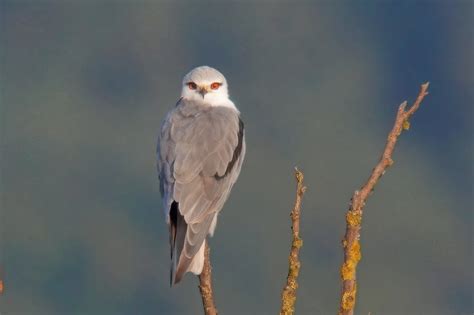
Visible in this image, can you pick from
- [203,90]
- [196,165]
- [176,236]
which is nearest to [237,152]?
[196,165]

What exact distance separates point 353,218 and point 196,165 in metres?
2.48

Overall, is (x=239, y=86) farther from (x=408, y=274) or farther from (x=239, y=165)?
(x=239, y=165)

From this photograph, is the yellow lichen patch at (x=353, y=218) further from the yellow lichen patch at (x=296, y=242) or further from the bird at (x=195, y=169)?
the bird at (x=195, y=169)

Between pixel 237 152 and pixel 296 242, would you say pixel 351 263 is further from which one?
pixel 237 152

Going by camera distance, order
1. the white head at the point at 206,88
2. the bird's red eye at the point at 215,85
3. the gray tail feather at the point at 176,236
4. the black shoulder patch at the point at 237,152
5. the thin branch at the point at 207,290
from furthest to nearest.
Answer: the bird's red eye at the point at 215,85
the white head at the point at 206,88
the black shoulder patch at the point at 237,152
the gray tail feather at the point at 176,236
the thin branch at the point at 207,290

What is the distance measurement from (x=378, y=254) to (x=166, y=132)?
56.4m

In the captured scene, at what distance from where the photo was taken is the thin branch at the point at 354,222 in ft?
21.2

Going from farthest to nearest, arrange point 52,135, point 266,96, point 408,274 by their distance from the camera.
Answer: point 266,96 → point 52,135 → point 408,274

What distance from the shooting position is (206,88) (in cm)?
995

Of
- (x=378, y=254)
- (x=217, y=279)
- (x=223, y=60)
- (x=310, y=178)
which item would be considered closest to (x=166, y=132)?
(x=217, y=279)

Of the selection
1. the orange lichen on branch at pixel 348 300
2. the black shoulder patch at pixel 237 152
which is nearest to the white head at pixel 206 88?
the black shoulder patch at pixel 237 152

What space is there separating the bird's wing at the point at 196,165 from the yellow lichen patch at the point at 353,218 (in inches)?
66.7

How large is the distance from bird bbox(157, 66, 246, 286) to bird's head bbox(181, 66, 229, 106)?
0.27 ft

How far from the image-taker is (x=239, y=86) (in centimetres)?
Answer: 10544
